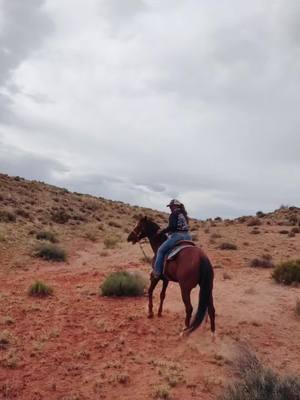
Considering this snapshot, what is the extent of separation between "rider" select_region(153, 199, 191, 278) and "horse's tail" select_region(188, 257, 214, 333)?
1205mm

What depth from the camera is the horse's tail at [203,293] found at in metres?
9.91

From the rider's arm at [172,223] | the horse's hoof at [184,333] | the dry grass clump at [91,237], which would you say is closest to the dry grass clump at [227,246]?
the dry grass clump at [91,237]

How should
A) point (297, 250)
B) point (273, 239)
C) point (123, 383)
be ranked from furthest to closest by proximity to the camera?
1. point (273, 239)
2. point (297, 250)
3. point (123, 383)

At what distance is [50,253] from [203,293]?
14502 mm

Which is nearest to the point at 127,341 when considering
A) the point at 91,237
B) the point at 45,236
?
the point at 45,236

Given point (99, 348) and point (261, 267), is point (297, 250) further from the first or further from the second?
point (99, 348)

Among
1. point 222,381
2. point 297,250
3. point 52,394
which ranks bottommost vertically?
point 52,394

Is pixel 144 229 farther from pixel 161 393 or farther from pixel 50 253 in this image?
pixel 50 253

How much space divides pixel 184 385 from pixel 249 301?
664 centimetres

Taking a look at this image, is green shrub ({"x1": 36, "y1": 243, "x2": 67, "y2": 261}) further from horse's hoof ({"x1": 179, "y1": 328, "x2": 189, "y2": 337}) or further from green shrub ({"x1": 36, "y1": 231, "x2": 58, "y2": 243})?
horse's hoof ({"x1": 179, "y1": 328, "x2": 189, "y2": 337})

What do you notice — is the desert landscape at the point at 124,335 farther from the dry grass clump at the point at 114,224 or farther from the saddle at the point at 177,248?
the dry grass clump at the point at 114,224

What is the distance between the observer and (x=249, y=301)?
46.6 feet

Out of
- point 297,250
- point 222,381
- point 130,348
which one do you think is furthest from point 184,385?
point 297,250

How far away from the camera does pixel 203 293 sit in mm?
10000
